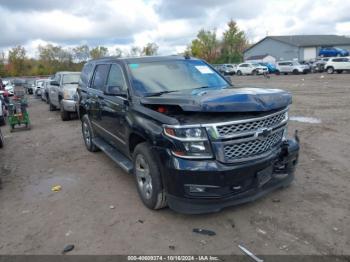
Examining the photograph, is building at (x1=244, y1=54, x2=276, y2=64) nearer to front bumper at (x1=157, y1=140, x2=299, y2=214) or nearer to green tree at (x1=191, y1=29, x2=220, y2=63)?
green tree at (x1=191, y1=29, x2=220, y2=63)

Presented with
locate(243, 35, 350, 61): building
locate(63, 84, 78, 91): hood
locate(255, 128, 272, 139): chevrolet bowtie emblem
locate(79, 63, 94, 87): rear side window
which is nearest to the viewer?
locate(255, 128, 272, 139): chevrolet bowtie emblem

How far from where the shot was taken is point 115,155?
18.2ft

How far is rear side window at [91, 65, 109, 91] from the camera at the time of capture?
5918 mm

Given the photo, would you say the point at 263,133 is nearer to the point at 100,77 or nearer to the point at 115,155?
the point at 115,155

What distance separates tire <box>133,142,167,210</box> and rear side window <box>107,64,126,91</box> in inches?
42.5

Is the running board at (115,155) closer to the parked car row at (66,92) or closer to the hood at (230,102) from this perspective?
the hood at (230,102)

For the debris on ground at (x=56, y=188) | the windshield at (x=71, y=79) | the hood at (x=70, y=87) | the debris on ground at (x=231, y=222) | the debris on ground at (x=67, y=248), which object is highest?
the windshield at (x=71, y=79)

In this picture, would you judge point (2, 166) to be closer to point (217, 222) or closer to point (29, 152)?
point (29, 152)

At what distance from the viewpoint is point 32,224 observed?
13.8ft

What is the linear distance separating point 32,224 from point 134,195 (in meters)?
1.40

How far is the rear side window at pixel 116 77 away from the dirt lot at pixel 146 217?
158 centimetres

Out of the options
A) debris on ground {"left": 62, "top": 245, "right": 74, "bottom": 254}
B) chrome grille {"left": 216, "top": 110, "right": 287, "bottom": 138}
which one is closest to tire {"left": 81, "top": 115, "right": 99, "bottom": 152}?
debris on ground {"left": 62, "top": 245, "right": 74, "bottom": 254}

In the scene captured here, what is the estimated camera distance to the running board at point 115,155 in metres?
4.88

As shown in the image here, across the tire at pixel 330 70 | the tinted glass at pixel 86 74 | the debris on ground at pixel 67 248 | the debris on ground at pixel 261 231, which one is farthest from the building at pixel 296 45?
the debris on ground at pixel 67 248
